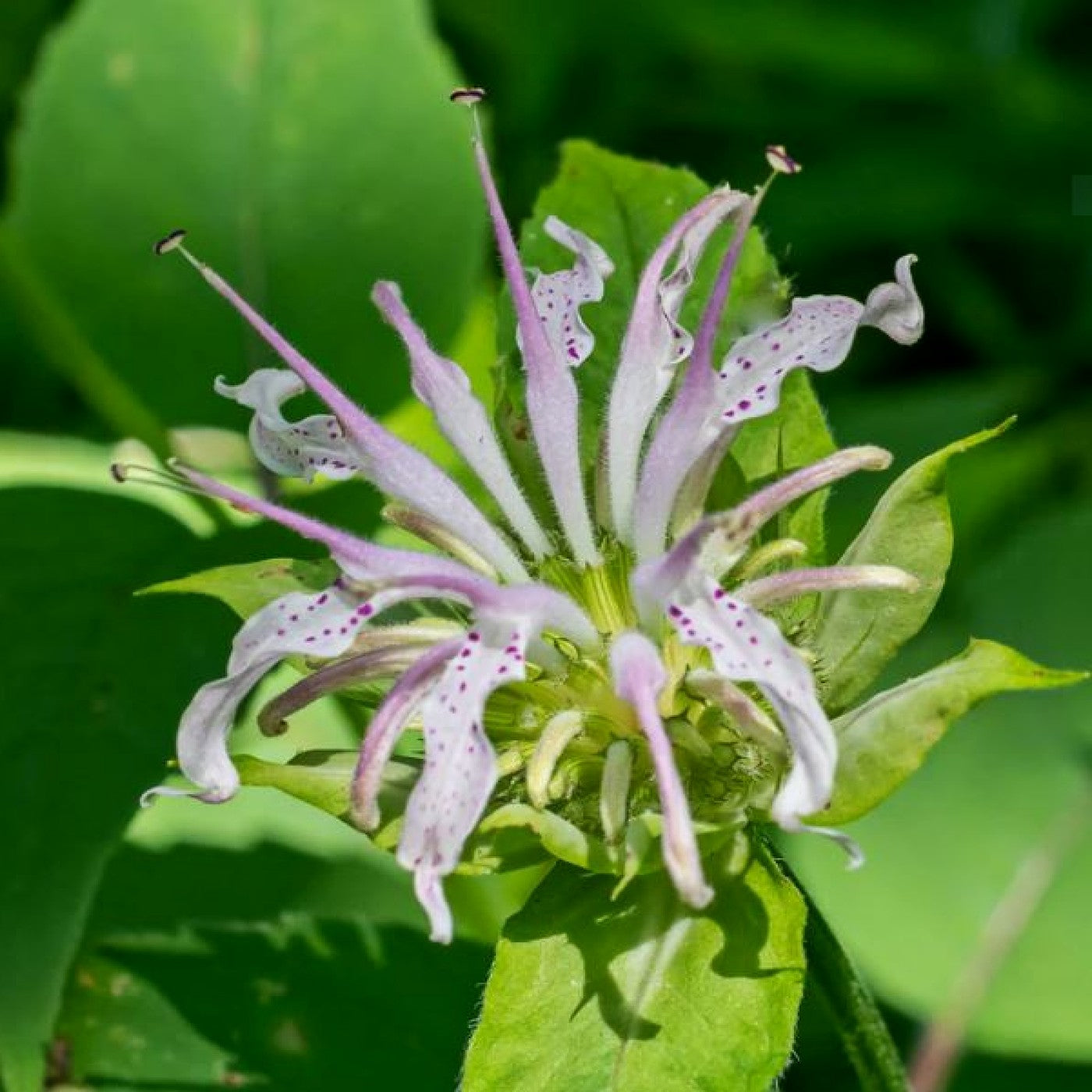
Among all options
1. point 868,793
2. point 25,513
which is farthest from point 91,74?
point 868,793

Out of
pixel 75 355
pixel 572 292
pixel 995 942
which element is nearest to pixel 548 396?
pixel 572 292

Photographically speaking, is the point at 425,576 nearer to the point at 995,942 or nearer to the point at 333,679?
the point at 333,679

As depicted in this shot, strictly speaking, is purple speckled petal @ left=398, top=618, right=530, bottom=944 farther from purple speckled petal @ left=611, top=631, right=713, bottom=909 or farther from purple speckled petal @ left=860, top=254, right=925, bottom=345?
purple speckled petal @ left=860, top=254, right=925, bottom=345

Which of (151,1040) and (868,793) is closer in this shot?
(868,793)

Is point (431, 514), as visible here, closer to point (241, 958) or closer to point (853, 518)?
point (241, 958)

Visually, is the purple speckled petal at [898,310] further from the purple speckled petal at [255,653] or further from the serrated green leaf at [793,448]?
the purple speckled petal at [255,653]

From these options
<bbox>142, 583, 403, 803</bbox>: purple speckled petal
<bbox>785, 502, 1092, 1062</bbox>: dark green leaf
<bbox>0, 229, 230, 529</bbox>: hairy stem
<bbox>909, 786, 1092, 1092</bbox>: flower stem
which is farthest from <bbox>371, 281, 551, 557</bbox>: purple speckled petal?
<bbox>909, 786, 1092, 1092</bbox>: flower stem
